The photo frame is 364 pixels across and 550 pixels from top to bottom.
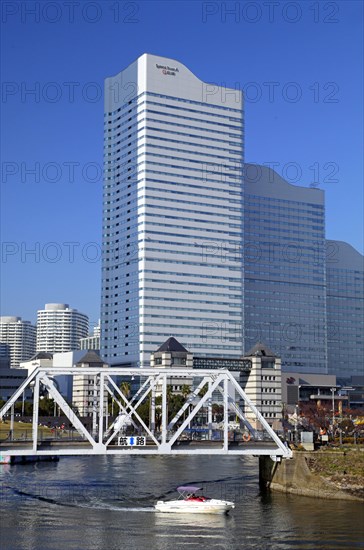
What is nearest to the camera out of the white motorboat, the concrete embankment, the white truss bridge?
the white motorboat

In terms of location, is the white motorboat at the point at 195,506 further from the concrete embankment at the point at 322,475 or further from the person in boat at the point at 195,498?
the concrete embankment at the point at 322,475

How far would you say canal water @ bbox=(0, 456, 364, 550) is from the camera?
181ft

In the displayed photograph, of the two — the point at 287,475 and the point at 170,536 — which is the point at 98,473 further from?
the point at 170,536

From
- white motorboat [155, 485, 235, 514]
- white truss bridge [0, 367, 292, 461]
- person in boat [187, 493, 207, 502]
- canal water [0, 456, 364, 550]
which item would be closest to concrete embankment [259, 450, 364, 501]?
white truss bridge [0, 367, 292, 461]

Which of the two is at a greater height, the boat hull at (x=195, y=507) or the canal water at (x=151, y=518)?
the boat hull at (x=195, y=507)

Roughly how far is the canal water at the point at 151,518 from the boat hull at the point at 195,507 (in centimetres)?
86

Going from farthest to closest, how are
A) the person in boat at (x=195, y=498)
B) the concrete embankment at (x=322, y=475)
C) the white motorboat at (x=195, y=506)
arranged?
the concrete embankment at (x=322, y=475), the person in boat at (x=195, y=498), the white motorboat at (x=195, y=506)

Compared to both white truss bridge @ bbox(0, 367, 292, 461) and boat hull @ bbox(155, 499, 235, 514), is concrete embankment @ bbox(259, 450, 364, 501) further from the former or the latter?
boat hull @ bbox(155, 499, 235, 514)

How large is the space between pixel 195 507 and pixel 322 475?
16328mm

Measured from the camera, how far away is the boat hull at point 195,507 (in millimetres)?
66562

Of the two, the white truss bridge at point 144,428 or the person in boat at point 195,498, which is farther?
the white truss bridge at point 144,428

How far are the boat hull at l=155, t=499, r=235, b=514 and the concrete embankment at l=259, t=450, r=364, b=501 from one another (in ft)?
42.1

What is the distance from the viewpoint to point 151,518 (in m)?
63.6

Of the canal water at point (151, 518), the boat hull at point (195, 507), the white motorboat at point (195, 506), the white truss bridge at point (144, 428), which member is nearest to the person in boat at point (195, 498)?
the white motorboat at point (195, 506)
